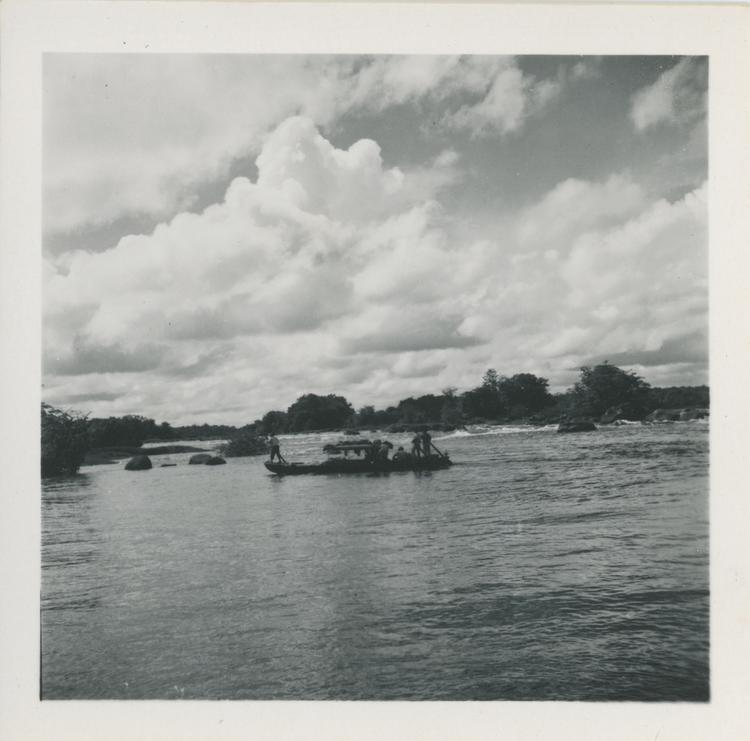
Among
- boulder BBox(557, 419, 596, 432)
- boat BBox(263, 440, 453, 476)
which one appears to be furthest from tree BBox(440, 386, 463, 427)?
boulder BBox(557, 419, 596, 432)

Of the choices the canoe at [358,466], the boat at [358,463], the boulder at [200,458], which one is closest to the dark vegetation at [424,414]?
the boulder at [200,458]

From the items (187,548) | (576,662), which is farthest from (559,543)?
(187,548)

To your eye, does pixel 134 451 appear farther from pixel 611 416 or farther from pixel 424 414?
pixel 611 416

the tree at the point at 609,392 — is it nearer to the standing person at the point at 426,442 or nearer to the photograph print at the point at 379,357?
the photograph print at the point at 379,357

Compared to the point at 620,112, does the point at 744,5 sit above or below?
above

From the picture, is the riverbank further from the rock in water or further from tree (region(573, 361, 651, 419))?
tree (region(573, 361, 651, 419))

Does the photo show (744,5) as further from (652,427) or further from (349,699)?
(349,699)
